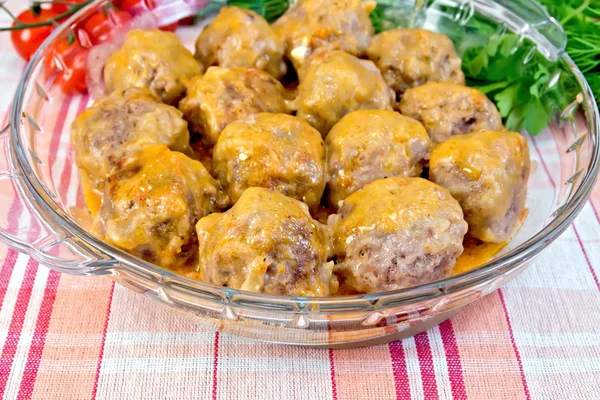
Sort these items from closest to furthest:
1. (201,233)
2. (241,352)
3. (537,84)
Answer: (201,233) < (241,352) < (537,84)

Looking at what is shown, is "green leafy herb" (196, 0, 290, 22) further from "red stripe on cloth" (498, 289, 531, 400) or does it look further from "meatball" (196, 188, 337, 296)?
"red stripe on cloth" (498, 289, 531, 400)

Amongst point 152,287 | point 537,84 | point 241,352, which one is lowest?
point 241,352

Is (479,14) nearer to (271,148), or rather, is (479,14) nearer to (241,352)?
(271,148)

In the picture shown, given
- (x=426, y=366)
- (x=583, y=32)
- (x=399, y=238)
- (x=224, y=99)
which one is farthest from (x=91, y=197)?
(x=583, y=32)

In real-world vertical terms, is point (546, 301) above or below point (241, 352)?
below

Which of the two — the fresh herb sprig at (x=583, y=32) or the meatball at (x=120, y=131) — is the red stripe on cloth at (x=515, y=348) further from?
the fresh herb sprig at (x=583, y=32)

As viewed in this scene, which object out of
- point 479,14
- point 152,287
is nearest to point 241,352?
point 152,287

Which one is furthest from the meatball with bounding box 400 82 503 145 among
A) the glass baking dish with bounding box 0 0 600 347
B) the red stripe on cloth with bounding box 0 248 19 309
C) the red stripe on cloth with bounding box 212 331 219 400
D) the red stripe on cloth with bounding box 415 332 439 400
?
the red stripe on cloth with bounding box 0 248 19 309

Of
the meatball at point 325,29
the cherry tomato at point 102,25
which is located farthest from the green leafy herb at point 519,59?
the cherry tomato at point 102,25
